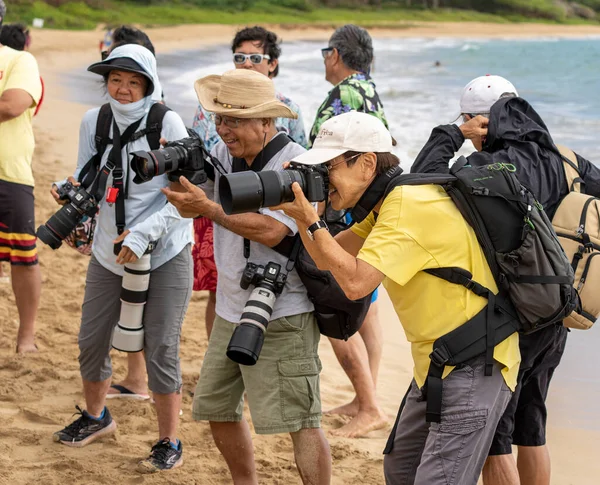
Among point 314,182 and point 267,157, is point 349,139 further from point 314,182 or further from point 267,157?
point 267,157

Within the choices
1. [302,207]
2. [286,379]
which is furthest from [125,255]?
[302,207]

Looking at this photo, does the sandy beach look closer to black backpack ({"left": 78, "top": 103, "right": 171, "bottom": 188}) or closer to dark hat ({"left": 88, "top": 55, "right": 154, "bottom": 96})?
black backpack ({"left": 78, "top": 103, "right": 171, "bottom": 188})

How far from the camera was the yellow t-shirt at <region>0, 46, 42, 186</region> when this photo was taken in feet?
15.3

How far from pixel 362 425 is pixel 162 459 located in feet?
3.51

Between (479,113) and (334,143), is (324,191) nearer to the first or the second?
(334,143)

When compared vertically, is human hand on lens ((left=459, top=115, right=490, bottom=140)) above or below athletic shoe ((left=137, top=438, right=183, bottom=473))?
above

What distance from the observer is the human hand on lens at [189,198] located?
3.00m

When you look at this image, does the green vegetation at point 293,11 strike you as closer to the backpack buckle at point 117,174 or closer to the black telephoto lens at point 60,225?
the black telephoto lens at point 60,225

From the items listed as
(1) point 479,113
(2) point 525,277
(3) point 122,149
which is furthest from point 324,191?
(3) point 122,149

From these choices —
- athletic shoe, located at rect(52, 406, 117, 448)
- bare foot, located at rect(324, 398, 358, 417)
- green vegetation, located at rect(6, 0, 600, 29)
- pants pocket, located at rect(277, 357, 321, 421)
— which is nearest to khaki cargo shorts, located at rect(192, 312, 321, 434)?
pants pocket, located at rect(277, 357, 321, 421)

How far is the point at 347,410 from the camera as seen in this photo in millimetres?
4535

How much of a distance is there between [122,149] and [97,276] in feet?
1.85

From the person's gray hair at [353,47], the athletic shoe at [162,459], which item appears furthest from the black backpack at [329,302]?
the person's gray hair at [353,47]

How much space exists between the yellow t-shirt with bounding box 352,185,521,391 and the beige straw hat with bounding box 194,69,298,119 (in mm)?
725
